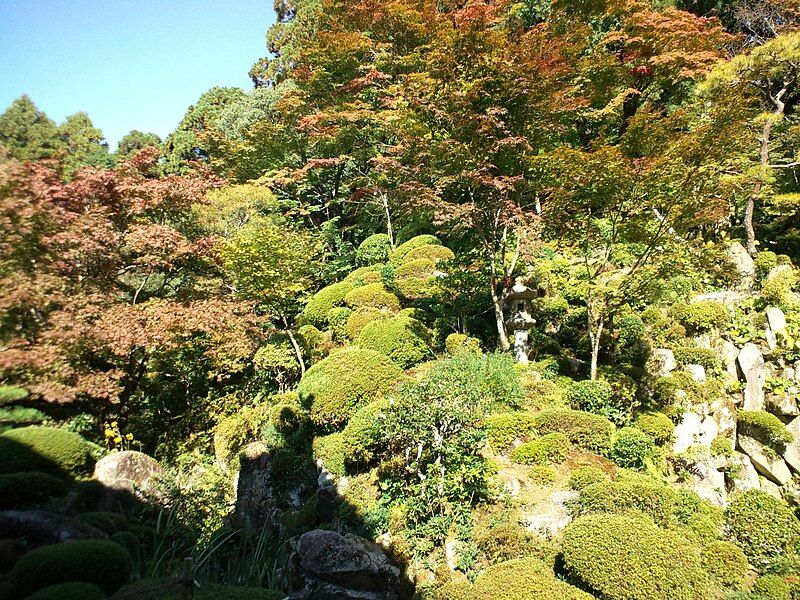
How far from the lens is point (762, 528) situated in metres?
5.33

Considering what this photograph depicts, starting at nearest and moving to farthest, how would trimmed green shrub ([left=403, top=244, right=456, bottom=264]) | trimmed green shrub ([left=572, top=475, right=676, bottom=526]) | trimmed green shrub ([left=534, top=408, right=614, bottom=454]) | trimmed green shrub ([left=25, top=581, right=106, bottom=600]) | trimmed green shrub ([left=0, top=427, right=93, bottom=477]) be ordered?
trimmed green shrub ([left=25, top=581, right=106, bottom=600]), trimmed green shrub ([left=572, top=475, right=676, bottom=526]), trimmed green shrub ([left=0, top=427, right=93, bottom=477]), trimmed green shrub ([left=534, top=408, right=614, bottom=454]), trimmed green shrub ([left=403, top=244, right=456, bottom=264])

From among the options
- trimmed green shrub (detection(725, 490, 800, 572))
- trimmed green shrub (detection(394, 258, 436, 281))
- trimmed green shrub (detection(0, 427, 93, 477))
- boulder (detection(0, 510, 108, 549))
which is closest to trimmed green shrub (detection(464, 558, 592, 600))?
trimmed green shrub (detection(725, 490, 800, 572))

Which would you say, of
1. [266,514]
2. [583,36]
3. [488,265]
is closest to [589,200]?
[488,265]

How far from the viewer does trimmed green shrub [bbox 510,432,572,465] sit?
6.10 metres

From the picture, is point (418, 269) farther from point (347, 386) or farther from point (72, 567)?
point (72, 567)

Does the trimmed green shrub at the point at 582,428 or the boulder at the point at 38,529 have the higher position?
the boulder at the point at 38,529

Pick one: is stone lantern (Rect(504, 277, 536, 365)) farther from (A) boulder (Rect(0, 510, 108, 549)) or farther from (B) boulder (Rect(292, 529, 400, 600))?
(A) boulder (Rect(0, 510, 108, 549))

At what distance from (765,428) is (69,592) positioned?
986cm

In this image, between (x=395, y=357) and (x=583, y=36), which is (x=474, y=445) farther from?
(x=583, y=36)

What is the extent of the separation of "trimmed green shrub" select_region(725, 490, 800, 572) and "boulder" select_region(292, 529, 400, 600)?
4.45 metres

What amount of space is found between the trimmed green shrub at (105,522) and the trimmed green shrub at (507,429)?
468 cm

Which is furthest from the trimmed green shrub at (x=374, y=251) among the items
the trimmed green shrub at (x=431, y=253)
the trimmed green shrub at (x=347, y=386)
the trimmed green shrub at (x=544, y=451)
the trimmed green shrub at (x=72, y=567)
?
the trimmed green shrub at (x=72, y=567)

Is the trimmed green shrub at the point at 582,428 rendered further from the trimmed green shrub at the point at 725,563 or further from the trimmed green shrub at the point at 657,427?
the trimmed green shrub at the point at 725,563

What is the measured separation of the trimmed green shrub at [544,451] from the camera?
610 cm
